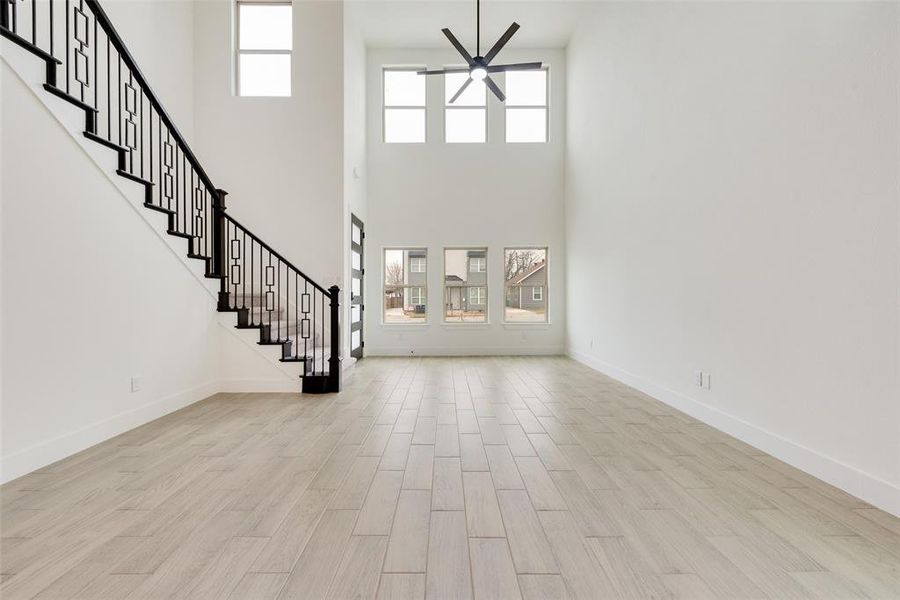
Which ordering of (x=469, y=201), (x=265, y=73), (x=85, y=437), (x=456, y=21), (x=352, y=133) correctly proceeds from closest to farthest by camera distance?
(x=85, y=437) < (x=265, y=73) < (x=352, y=133) < (x=456, y=21) < (x=469, y=201)

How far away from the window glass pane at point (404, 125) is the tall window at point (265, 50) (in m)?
2.28

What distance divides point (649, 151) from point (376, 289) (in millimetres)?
5032

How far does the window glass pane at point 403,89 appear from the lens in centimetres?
821

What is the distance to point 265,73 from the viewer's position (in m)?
6.23

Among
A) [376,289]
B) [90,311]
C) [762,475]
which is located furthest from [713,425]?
[376,289]

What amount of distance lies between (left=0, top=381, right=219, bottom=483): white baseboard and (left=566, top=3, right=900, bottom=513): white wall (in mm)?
4589

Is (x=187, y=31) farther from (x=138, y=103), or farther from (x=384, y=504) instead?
(x=384, y=504)

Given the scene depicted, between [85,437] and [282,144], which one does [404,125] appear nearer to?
[282,144]

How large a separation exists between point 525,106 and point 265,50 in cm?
456

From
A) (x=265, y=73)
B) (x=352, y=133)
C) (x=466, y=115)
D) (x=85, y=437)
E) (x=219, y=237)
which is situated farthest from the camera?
(x=466, y=115)

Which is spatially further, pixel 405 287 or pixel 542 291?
pixel 542 291


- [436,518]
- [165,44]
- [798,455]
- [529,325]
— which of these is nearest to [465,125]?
[529,325]

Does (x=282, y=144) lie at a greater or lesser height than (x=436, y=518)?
greater

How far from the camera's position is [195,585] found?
1.54 m
